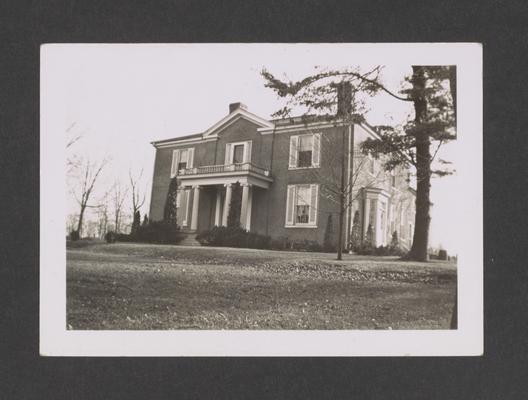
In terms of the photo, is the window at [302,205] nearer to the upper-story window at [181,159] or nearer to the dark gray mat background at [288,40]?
the upper-story window at [181,159]

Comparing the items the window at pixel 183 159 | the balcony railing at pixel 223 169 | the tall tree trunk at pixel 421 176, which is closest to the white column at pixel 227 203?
the balcony railing at pixel 223 169

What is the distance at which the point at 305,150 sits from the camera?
5.34 m

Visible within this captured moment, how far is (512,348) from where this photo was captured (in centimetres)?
482

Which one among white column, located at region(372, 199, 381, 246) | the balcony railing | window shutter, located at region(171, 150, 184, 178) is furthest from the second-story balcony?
white column, located at region(372, 199, 381, 246)

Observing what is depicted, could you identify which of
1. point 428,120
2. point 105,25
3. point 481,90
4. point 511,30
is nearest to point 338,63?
point 428,120

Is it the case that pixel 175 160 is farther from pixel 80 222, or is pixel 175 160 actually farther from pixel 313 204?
pixel 313 204

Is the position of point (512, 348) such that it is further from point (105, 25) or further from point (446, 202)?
point (105, 25)

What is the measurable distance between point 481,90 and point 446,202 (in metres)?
1.55

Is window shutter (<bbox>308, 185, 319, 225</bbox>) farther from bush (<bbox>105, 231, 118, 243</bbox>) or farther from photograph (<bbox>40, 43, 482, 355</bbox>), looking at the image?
bush (<bbox>105, 231, 118, 243</bbox>)

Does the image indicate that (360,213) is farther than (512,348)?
Yes

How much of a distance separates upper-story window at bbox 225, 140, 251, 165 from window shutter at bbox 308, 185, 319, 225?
3.26ft

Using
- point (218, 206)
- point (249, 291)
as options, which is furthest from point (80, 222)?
point (249, 291)

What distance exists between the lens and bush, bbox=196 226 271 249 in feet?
16.7

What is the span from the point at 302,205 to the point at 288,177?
48cm
